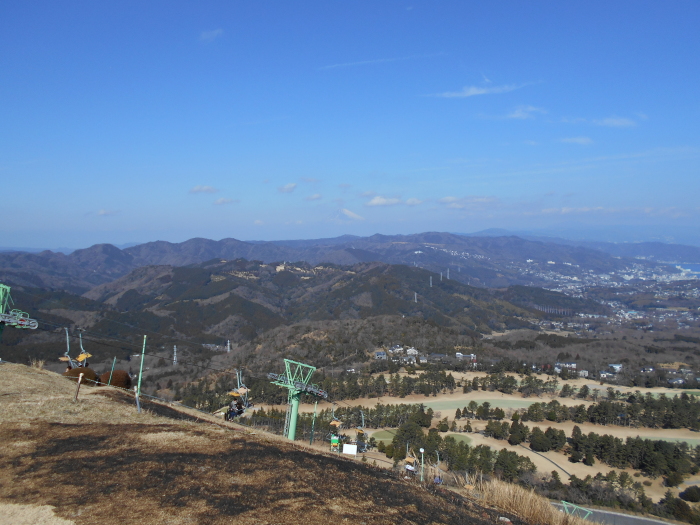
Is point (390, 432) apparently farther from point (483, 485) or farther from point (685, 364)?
point (685, 364)

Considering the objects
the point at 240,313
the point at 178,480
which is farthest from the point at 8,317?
the point at 240,313

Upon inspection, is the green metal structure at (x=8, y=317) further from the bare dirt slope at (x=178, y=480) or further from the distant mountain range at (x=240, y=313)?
the distant mountain range at (x=240, y=313)

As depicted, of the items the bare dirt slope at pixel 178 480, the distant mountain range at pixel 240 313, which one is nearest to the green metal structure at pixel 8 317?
the bare dirt slope at pixel 178 480

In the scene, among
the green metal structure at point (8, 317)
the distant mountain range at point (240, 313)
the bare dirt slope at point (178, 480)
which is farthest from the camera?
the distant mountain range at point (240, 313)

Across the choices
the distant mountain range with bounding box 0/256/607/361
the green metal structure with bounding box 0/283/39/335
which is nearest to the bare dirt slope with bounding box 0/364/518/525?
the green metal structure with bounding box 0/283/39/335

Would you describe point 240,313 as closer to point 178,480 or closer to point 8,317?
point 8,317

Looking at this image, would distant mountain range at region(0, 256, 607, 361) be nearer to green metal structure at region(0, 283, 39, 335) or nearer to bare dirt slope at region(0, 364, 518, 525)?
green metal structure at region(0, 283, 39, 335)

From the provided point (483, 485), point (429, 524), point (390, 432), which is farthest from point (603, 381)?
point (429, 524)

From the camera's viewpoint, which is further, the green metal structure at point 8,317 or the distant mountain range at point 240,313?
the distant mountain range at point 240,313
